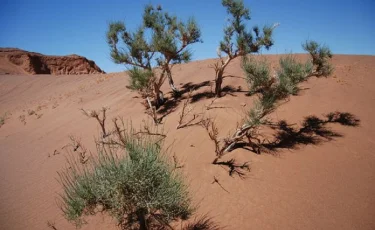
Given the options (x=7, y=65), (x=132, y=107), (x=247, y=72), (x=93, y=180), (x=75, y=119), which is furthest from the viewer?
(x=7, y=65)

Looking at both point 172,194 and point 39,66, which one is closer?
point 172,194

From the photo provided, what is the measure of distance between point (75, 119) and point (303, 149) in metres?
11.3

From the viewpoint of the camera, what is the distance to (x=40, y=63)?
46.6 m

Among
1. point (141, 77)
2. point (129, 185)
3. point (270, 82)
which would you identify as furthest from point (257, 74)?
point (141, 77)

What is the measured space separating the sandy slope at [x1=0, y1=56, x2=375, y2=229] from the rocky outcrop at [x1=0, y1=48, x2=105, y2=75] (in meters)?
38.9

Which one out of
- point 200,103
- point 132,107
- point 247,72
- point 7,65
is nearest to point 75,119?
point 132,107

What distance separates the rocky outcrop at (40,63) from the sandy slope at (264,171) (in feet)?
128

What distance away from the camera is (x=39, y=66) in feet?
152

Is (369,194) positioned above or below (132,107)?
below

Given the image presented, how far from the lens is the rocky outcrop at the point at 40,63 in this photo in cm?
4327

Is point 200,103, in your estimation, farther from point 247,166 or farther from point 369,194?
point 369,194

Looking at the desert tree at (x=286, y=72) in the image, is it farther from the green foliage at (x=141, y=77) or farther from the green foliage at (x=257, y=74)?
the green foliage at (x=141, y=77)

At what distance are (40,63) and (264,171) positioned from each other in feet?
172

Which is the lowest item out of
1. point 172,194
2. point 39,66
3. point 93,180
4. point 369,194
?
point 369,194
